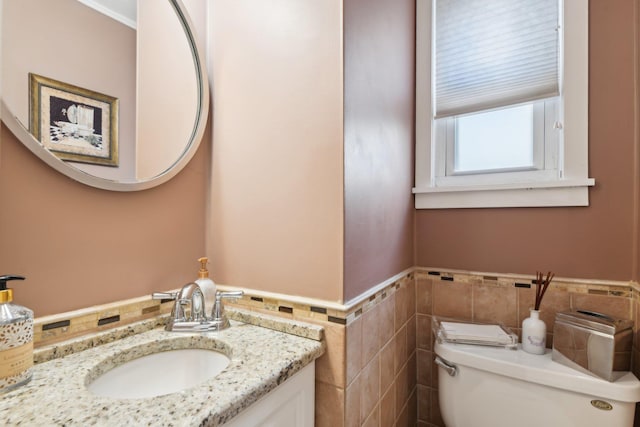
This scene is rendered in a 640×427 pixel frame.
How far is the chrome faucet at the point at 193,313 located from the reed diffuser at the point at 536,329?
0.98 metres

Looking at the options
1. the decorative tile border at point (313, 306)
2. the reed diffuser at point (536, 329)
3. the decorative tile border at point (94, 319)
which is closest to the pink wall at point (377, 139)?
the decorative tile border at point (313, 306)

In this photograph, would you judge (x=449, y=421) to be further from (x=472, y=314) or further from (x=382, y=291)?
(x=382, y=291)

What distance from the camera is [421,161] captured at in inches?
53.6

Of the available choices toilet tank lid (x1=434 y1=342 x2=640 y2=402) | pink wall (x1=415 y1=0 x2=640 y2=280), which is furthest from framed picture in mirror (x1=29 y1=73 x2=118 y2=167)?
pink wall (x1=415 y1=0 x2=640 y2=280)

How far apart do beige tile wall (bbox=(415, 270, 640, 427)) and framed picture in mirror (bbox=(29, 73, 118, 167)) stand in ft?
4.05

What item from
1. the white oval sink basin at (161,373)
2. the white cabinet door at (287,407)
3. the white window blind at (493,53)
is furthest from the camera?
the white window blind at (493,53)

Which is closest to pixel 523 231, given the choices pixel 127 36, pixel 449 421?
pixel 449 421

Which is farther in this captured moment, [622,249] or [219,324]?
[622,249]

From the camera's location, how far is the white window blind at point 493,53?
3.83 feet

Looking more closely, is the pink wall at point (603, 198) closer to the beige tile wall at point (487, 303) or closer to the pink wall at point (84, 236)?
the beige tile wall at point (487, 303)

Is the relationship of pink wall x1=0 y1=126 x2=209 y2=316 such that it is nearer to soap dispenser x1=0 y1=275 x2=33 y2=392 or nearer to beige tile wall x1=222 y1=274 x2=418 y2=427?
soap dispenser x1=0 y1=275 x2=33 y2=392

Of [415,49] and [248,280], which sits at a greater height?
[415,49]

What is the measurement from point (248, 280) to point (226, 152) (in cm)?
42

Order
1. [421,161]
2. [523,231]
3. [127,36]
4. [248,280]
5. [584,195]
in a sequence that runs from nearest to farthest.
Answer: [127,36] < [248,280] < [584,195] < [523,231] < [421,161]
